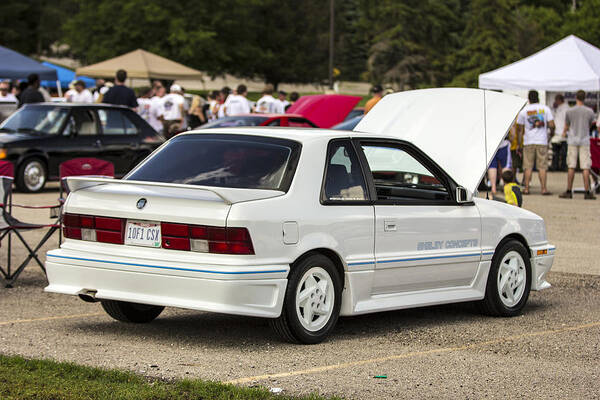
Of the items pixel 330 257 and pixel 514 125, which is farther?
pixel 514 125

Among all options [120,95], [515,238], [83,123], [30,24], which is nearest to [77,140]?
[83,123]

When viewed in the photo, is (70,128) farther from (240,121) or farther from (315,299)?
(315,299)

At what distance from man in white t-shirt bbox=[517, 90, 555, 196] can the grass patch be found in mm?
16156

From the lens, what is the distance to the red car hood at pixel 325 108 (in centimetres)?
2362

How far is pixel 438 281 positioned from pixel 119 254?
249cm

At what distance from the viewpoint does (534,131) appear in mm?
21234

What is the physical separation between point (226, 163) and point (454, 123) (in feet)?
9.27

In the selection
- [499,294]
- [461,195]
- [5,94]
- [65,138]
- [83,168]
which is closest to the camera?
[461,195]

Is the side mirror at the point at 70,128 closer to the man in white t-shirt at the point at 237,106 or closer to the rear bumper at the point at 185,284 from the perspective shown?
the man in white t-shirt at the point at 237,106

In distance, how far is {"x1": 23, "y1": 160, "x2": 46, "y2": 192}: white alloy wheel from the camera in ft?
63.5

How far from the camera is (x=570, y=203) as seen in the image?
65.1 feet

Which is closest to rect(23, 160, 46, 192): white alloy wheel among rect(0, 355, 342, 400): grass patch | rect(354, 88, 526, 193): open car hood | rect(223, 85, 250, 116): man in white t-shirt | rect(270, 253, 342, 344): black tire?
rect(223, 85, 250, 116): man in white t-shirt

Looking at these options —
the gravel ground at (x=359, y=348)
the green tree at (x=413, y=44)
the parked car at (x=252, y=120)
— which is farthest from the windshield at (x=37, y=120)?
the green tree at (x=413, y=44)

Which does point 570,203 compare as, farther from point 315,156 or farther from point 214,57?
point 214,57
